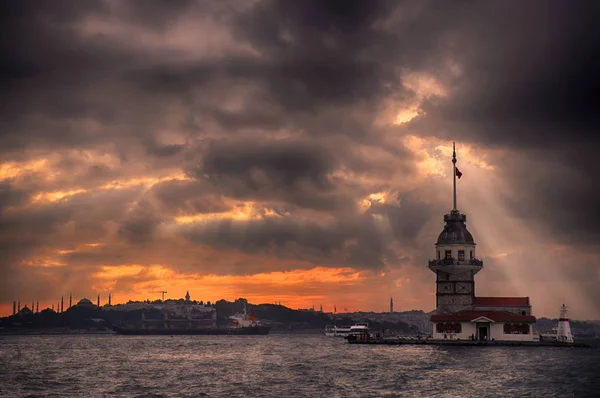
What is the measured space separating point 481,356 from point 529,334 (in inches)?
1316

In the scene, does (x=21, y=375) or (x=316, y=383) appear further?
(x=21, y=375)

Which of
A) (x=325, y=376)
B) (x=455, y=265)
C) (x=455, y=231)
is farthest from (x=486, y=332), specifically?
(x=325, y=376)

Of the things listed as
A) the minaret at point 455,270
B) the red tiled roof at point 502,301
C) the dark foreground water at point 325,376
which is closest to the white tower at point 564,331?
the red tiled roof at point 502,301

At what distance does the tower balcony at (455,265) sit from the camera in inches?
5881

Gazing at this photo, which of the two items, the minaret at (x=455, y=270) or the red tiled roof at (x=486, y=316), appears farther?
the minaret at (x=455, y=270)

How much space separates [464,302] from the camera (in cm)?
14988

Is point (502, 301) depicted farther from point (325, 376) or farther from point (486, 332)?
point (325, 376)

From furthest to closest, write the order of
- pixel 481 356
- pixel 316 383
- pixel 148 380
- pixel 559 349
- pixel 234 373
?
pixel 559 349, pixel 481 356, pixel 234 373, pixel 148 380, pixel 316 383

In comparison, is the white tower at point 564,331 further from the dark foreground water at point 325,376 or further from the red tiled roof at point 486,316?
the dark foreground water at point 325,376

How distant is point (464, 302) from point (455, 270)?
6059 mm

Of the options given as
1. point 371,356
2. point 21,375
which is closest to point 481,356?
point 371,356

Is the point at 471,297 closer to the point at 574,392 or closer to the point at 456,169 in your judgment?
the point at 456,169

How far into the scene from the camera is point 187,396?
70.2m

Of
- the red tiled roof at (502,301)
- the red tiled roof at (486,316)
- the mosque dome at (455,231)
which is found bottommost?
the red tiled roof at (486,316)
